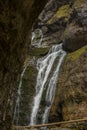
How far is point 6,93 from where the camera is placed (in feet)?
13.3

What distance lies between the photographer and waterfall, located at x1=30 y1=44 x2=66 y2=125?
23.0 m

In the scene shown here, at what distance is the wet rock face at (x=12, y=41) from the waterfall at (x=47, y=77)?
18.3 metres

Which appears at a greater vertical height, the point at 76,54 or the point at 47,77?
the point at 76,54

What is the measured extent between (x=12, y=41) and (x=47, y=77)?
69.0 ft

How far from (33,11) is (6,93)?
1078 mm

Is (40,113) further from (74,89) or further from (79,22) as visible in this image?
(79,22)

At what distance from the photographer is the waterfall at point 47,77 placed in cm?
2300

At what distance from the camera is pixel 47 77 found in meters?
24.8

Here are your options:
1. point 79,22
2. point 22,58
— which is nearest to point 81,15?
point 79,22

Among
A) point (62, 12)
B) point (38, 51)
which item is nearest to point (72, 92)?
point (38, 51)

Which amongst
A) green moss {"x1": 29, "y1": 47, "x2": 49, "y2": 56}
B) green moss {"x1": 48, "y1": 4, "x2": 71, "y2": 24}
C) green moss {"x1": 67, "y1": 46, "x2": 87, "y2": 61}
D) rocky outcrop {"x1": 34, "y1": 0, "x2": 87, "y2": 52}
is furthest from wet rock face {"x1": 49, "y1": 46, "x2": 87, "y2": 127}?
green moss {"x1": 48, "y1": 4, "x2": 71, "y2": 24}

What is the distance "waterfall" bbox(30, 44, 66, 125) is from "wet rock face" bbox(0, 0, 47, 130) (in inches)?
722

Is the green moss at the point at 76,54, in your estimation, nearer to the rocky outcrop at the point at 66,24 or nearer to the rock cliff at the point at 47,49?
the rock cliff at the point at 47,49

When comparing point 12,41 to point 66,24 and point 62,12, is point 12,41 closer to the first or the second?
point 66,24
